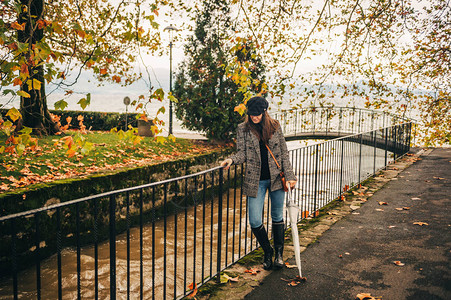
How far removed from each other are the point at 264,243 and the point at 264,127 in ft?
4.63

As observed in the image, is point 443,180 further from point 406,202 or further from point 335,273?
point 335,273

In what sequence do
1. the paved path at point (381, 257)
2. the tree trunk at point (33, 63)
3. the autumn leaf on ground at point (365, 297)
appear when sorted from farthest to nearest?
the tree trunk at point (33, 63) < the paved path at point (381, 257) < the autumn leaf on ground at point (365, 297)

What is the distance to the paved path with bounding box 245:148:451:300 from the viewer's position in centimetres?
368

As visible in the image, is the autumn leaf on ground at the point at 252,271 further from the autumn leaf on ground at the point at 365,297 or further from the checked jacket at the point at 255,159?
the autumn leaf on ground at the point at 365,297

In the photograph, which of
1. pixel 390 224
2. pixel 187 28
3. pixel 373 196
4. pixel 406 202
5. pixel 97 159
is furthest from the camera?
pixel 187 28

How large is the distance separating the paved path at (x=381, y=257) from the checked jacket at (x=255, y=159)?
1091mm

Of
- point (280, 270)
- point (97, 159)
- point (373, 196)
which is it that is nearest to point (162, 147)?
point (97, 159)

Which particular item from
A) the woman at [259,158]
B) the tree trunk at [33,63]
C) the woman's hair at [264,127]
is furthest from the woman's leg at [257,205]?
the tree trunk at [33,63]

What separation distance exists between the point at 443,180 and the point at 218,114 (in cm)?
873

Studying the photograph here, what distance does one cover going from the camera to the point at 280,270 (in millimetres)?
4223

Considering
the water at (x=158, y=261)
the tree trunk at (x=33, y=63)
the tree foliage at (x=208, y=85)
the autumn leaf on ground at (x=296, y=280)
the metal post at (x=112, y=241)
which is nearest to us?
the metal post at (x=112, y=241)

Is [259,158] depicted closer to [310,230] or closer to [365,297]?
[365,297]

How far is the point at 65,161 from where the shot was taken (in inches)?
390

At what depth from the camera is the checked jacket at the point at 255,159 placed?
3.99 m
